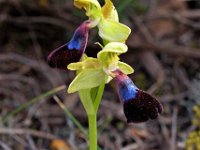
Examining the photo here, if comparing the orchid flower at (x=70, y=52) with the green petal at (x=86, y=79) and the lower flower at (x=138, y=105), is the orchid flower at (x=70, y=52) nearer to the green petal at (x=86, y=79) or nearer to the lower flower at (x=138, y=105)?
the green petal at (x=86, y=79)

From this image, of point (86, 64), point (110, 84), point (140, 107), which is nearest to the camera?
point (140, 107)

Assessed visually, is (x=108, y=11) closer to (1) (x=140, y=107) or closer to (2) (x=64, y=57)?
(2) (x=64, y=57)

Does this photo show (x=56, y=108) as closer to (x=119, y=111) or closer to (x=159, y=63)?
(x=119, y=111)

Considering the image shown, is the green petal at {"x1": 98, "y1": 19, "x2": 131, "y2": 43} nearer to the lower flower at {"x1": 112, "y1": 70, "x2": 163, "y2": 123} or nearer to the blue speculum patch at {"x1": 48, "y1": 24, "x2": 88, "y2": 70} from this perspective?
the blue speculum patch at {"x1": 48, "y1": 24, "x2": 88, "y2": 70}

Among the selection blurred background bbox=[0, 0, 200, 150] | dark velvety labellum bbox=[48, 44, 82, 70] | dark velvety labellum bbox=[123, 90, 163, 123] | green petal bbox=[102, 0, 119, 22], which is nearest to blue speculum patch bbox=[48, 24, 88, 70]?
dark velvety labellum bbox=[48, 44, 82, 70]

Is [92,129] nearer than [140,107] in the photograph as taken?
No

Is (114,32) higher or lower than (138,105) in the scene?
higher

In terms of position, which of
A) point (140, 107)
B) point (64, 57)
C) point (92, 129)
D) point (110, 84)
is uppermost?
point (64, 57)

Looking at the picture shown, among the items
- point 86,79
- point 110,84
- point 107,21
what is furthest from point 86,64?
point 110,84
